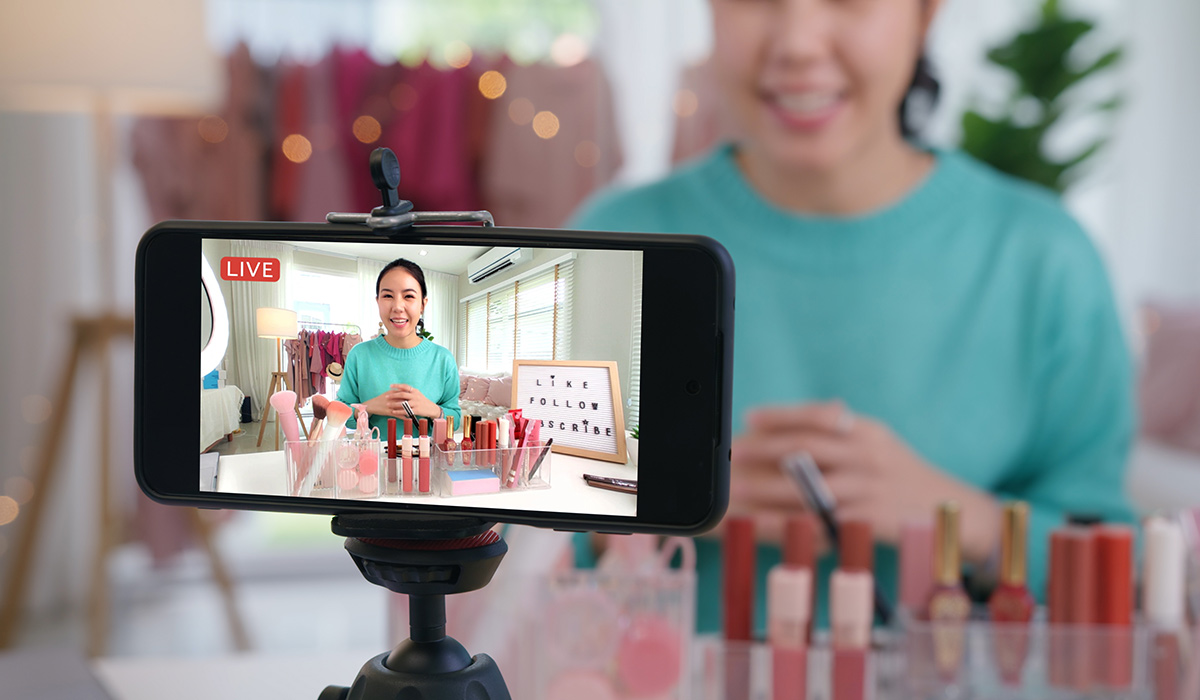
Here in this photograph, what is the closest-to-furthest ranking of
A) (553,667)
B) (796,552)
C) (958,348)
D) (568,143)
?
(553,667)
(796,552)
(958,348)
(568,143)

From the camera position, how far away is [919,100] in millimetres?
855

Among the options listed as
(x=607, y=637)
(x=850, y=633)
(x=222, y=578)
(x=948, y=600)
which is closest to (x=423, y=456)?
(x=607, y=637)

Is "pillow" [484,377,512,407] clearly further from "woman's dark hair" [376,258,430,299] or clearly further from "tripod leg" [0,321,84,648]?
"tripod leg" [0,321,84,648]

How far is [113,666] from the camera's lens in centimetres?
50

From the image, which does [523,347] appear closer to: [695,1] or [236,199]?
[695,1]

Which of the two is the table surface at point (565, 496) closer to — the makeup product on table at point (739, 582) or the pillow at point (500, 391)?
the pillow at point (500, 391)

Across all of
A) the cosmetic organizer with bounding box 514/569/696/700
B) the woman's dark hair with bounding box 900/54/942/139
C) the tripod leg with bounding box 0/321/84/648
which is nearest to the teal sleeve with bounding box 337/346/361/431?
the cosmetic organizer with bounding box 514/569/696/700

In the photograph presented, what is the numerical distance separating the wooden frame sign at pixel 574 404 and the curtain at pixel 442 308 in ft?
0.08

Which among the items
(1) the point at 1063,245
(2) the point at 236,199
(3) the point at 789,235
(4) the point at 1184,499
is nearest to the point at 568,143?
(3) the point at 789,235

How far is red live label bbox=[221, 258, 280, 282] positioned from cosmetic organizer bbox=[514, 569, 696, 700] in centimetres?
25

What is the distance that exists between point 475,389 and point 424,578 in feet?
0.22

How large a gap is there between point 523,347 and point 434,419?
41mm

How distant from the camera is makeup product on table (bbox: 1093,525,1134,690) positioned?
494mm

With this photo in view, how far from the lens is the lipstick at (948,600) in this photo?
503 millimetres
